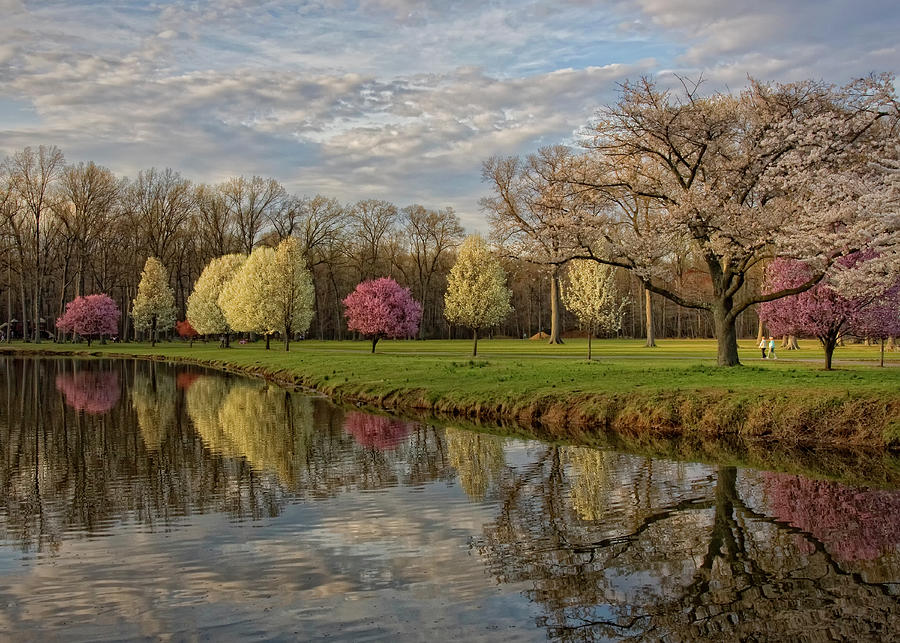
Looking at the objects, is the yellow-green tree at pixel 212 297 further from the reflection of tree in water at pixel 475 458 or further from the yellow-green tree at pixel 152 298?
the reflection of tree in water at pixel 475 458

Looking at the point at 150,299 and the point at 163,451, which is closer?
the point at 163,451

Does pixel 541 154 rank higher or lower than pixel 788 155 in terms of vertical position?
higher

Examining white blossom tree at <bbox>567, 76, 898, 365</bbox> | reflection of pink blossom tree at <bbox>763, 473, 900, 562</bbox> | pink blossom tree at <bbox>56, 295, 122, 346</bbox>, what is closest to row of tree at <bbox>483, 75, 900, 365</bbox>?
white blossom tree at <bbox>567, 76, 898, 365</bbox>

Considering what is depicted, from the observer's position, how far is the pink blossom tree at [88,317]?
8250 cm

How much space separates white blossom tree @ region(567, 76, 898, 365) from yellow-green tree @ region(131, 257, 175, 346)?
221 ft

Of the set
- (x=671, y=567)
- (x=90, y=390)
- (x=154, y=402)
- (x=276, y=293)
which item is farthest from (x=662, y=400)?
(x=276, y=293)

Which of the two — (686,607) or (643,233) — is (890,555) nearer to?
(686,607)

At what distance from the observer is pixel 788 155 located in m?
25.5

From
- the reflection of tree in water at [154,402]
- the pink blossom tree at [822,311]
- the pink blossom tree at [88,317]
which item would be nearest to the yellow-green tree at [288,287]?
A: the reflection of tree in water at [154,402]

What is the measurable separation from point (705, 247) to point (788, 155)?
4293mm

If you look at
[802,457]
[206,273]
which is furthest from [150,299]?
[802,457]

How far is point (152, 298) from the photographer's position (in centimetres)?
8738

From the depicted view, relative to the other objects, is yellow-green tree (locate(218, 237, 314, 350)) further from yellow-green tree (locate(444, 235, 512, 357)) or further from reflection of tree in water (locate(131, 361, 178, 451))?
yellow-green tree (locate(444, 235, 512, 357))

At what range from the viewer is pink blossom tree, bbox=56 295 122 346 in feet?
271
